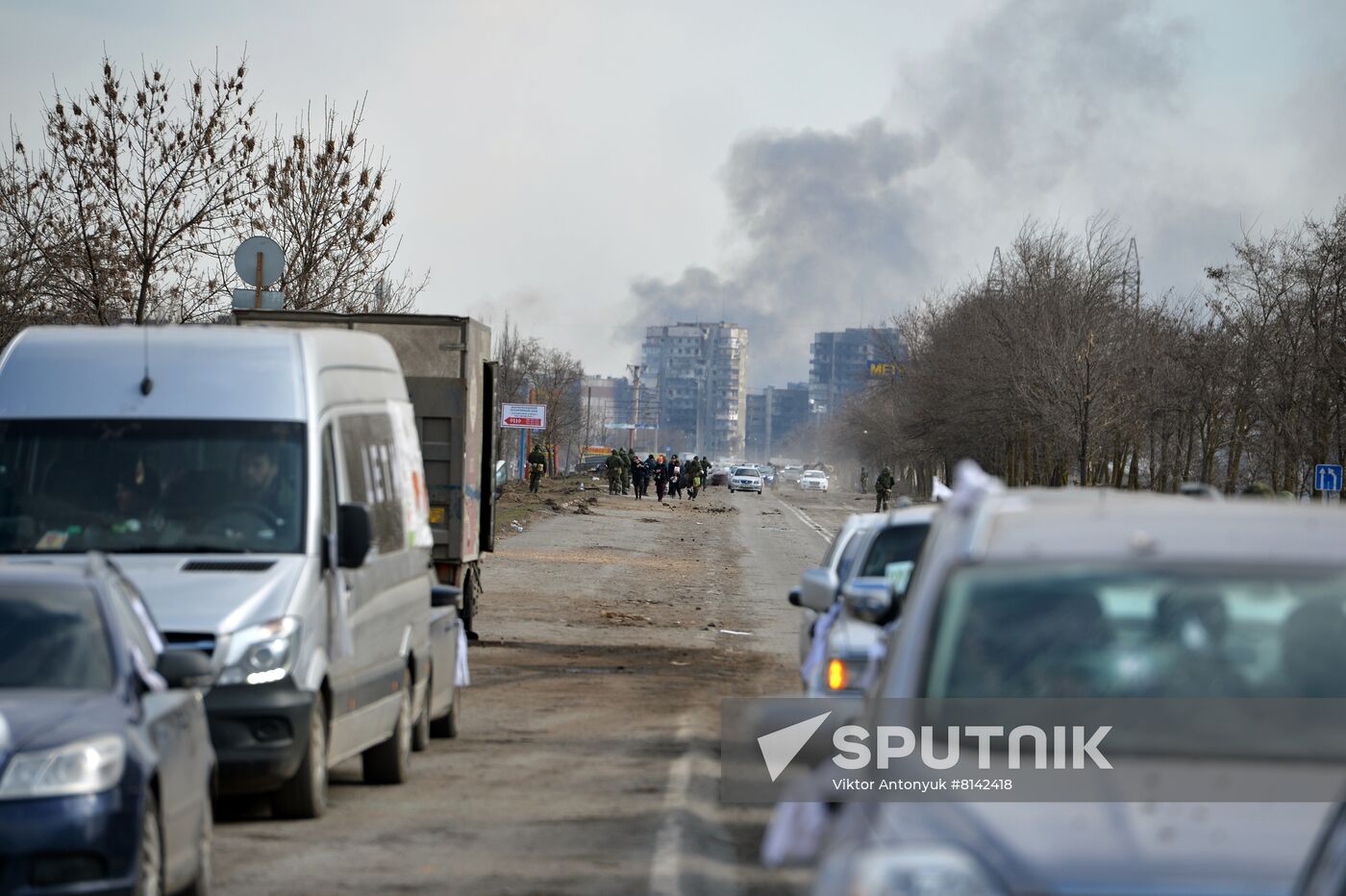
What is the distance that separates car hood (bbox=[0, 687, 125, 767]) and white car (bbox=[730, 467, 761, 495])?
3754 inches

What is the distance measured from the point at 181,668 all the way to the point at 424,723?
4.90m

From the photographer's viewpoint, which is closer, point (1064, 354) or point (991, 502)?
point (991, 502)

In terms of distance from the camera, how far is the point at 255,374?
10039 millimetres

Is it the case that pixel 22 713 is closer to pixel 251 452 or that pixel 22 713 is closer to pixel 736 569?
pixel 251 452

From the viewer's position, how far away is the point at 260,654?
29.0 feet

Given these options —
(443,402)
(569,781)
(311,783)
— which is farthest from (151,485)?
(443,402)

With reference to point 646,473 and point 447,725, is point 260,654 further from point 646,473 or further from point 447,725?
point 646,473

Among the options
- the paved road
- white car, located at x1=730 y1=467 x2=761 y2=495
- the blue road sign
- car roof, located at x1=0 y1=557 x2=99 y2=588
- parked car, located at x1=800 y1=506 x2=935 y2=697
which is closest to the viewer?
car roof, located at x1=0 y1=557 x2=99 y2=588

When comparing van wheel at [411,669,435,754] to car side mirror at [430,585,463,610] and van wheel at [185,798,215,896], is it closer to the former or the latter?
car side mirror at [430,585,463,610]

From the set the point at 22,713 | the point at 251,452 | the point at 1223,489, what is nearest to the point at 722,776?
the point at 251,452

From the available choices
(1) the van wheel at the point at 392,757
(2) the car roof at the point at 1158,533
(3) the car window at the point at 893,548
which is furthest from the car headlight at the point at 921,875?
(3) the car window at the point at 893,548

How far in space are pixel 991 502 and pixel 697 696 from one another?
414 inches

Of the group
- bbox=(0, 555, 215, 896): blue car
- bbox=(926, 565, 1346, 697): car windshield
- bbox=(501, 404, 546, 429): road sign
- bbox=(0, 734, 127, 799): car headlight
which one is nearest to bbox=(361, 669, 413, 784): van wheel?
bbox=(0, 555, 215, 896): blue car

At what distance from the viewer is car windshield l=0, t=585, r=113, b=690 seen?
22.4ft
